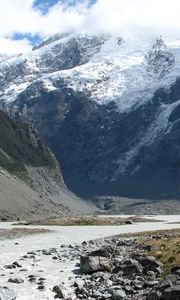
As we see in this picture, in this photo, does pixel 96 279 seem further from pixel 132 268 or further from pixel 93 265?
pixel 93 265

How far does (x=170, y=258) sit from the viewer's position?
54.6 metres

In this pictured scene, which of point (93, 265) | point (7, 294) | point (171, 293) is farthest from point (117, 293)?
point (93, 265)

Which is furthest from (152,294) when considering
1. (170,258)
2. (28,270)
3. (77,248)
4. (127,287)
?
(77,248)

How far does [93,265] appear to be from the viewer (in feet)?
179

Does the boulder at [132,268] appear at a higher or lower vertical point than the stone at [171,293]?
higher

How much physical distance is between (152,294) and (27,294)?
36.1ft

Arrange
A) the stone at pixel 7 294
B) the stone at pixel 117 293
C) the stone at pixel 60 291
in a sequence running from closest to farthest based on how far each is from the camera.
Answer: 1. the stone at pixel 117 293
2. the stone at pixel 7 294
3. the stone at pixel 60 291

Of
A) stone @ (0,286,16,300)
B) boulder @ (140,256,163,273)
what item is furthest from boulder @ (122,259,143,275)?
stone @ (0,286,16,300)

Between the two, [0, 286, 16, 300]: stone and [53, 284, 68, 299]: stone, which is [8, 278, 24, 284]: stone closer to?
[53, 284, 68, 299]: stone

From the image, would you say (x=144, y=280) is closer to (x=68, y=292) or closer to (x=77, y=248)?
(x=68, y=292)

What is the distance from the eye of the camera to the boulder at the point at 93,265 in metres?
53.6

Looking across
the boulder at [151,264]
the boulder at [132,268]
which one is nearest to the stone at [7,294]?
the boulder at [132,268]

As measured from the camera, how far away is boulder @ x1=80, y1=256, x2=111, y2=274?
53625 millimetres

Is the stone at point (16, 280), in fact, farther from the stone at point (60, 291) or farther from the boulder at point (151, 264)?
the boulder at point (151, 264)
